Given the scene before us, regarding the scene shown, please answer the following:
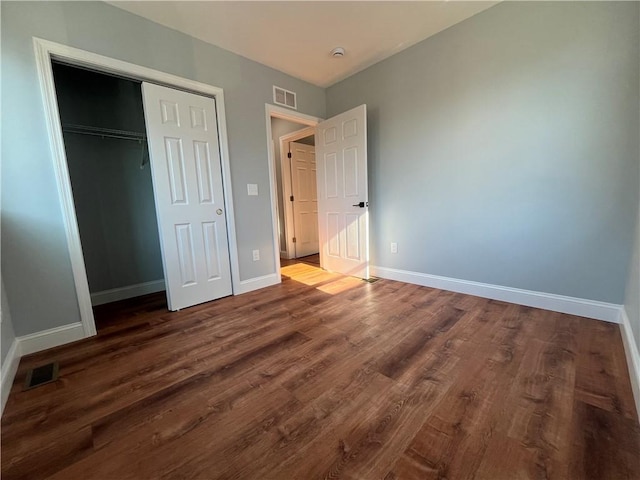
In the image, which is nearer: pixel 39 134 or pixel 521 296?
pixel 39 134

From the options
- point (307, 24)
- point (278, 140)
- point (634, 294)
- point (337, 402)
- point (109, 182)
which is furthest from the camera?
point (278, 140)

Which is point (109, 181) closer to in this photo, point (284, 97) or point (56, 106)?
point (56, 106)

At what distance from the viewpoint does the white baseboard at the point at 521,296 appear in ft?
6.23

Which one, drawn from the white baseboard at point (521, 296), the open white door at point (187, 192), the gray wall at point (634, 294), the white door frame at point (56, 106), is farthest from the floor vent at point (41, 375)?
the gray wall at point (634, 294)

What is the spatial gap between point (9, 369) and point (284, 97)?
10.4 ft

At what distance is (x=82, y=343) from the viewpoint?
186 centimetres

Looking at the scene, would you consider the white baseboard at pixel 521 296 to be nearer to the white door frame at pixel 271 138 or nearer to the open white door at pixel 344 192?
the open white door at pixel 344 192

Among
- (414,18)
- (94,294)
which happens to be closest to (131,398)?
(94,294)

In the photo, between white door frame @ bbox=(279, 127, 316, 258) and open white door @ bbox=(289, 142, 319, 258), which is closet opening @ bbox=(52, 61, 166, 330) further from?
open white door @ bbox=(289, 142, 319, 258)

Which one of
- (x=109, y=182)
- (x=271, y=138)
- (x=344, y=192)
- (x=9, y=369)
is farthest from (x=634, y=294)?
(x=109, y=182)

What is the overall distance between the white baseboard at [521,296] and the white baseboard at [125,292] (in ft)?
9.25

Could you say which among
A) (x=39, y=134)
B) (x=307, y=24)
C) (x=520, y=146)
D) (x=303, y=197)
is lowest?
(x=303, y=197)

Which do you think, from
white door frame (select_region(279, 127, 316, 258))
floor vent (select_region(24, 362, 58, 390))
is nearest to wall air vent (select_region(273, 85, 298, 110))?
white door frame (select_region(279, 127, 316, 258))

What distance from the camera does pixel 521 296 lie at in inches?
87.6
